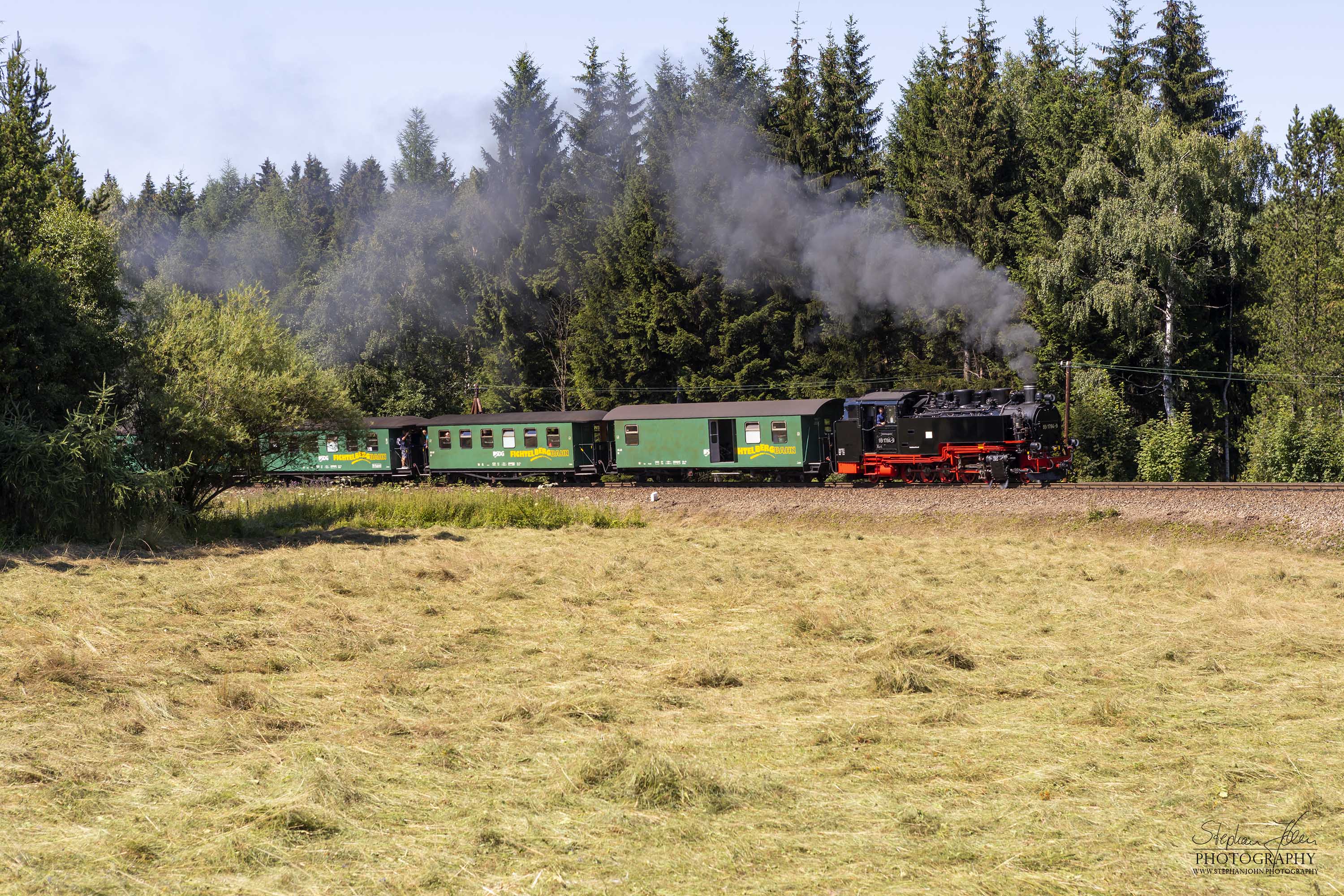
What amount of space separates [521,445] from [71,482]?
19591 millimetres

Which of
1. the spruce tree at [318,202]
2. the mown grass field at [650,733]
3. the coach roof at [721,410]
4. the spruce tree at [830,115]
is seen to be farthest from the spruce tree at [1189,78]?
the spruce tree at [318,202]

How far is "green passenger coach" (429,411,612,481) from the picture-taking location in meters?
36.1

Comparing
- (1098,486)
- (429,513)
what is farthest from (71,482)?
(1098,486)

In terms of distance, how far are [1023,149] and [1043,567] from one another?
105 ft

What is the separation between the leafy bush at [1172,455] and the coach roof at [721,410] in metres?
12.8

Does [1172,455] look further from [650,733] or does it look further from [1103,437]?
[650,733]

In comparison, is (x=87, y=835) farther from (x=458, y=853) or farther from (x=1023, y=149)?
(x=1023, y=149)

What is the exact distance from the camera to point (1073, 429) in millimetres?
38281

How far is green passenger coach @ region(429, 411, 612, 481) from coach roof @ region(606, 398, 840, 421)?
1.37 m

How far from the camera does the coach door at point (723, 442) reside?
33.1 meters

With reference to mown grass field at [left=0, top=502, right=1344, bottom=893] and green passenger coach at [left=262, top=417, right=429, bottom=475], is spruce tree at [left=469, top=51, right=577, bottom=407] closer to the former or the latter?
green passenger coach at [left=262, top=417, right=429, bottom=475]

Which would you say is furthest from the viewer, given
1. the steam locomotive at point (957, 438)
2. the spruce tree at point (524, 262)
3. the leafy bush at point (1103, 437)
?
the spruce tree at point (524, 262)

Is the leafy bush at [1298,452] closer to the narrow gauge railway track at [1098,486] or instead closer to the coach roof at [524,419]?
the narrow gauge railway track at [1098,486]

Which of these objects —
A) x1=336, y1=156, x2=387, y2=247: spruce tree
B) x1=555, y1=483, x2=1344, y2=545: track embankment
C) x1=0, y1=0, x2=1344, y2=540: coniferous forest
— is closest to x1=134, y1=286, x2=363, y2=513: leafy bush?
x1=0, y1=0, x2=1344, y2=540: coniferous forest
